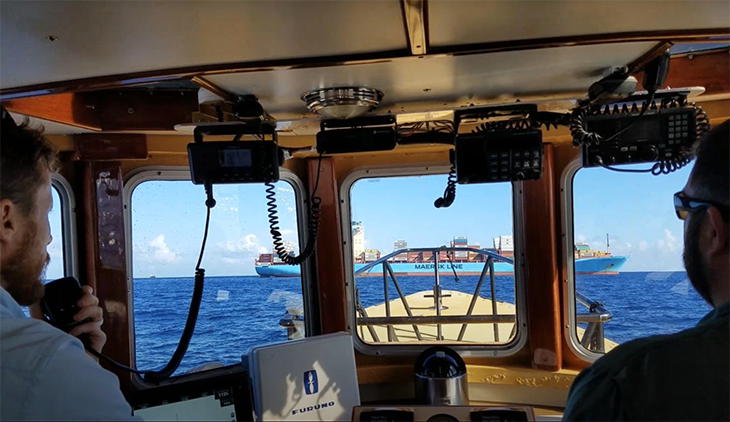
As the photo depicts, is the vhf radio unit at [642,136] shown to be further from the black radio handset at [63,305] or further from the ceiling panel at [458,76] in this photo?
the black radio handset at [63,305]

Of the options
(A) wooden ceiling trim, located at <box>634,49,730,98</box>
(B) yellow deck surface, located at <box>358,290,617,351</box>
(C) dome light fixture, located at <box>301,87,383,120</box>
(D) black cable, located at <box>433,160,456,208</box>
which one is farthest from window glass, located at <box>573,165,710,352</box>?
(C) dome light fixture, located at <box>301,87,383,120</box>

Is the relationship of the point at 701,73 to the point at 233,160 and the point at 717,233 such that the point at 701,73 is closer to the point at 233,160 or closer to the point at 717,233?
the point at 717,233

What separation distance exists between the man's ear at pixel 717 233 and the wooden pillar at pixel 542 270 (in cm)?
160

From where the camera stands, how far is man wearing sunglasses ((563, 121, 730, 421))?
31.3 inches

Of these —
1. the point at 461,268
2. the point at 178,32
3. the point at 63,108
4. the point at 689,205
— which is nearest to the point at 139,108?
the point at 63,108

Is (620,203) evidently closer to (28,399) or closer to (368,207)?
(368,207)

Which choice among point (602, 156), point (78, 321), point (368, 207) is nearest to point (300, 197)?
point (368, 207)

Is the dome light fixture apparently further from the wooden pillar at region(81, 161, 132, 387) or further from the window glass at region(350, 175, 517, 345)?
the wooden pillar at region(81, 161, 132, 387)

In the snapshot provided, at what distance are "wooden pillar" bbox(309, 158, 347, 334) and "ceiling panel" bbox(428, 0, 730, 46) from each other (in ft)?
5.26

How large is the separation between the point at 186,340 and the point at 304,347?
0.74 m

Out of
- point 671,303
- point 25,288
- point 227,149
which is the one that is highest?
point 227,149

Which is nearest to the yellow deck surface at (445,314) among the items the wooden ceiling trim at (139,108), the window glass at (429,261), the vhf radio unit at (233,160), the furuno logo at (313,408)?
the window glass at (429,261)

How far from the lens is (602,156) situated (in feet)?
5.37

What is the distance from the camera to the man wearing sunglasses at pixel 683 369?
79 cm
